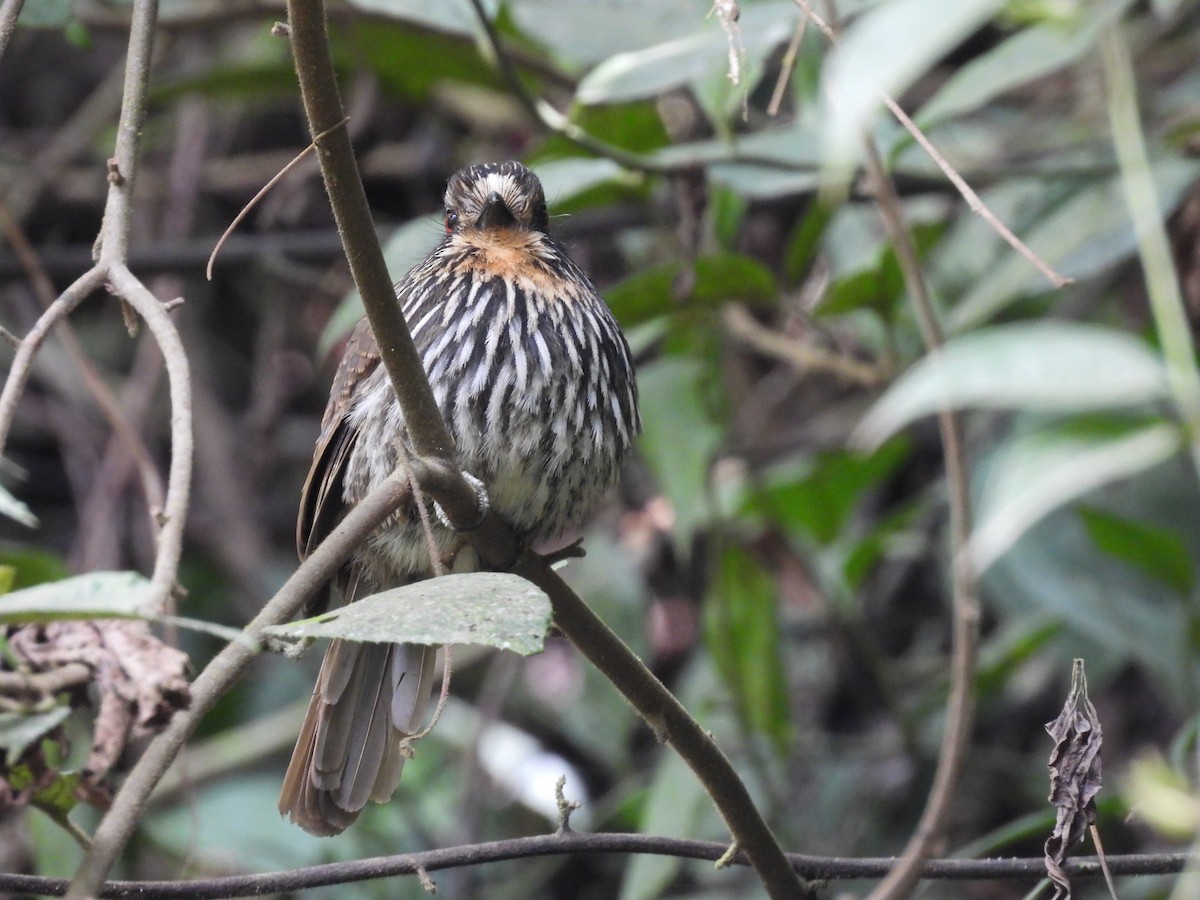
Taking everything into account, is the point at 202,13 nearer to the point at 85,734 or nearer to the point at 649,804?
the point at 85,734

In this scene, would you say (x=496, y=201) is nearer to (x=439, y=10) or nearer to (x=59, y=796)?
(x=439, y=10)

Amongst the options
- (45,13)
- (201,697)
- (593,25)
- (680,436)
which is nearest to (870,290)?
(680,436)

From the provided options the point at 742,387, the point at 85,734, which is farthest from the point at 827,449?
the point at 85,734

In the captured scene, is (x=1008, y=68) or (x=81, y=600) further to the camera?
(x=1008, y=68)

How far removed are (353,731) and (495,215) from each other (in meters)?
0.86

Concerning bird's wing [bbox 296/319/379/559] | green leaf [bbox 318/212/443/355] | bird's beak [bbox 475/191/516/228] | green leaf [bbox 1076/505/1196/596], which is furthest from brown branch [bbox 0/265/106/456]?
green leaf [bbox 1076/505/1196/596]

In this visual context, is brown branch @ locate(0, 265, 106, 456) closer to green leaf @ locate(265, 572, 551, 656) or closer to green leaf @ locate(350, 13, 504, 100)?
green leaf @ locate(265, 572, 551, 656)

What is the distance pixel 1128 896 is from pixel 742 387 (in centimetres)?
163

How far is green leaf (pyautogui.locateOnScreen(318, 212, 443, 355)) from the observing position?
246cm

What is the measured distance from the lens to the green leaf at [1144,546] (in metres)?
2.88

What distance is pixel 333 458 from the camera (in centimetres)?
238

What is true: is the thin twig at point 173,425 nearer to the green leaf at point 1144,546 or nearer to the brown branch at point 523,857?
the brown branch at point 523,857

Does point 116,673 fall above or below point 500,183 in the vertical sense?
below

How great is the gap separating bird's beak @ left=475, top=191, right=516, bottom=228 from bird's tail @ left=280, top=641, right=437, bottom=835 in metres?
0.70
